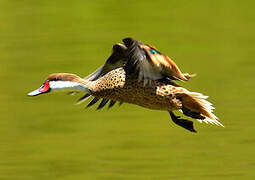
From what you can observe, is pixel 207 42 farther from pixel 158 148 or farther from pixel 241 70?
pixel 158 148

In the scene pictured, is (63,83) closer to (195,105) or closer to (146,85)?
(146,85)

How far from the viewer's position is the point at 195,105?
27.7 feet

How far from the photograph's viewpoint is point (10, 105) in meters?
12.2

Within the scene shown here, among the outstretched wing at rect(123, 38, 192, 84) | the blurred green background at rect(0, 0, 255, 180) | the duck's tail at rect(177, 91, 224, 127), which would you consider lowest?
the blurred green background at rect(0, 0, 255, 180)

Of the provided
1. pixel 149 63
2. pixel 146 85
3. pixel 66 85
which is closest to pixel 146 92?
pixel 146 85

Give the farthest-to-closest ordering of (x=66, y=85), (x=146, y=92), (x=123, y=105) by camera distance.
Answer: (x=123, y=105) < (x=66, y=85) < (x=146, y=92)

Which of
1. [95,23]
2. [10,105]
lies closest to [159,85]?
[10,105]

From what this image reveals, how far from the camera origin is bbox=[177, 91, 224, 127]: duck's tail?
838 cm

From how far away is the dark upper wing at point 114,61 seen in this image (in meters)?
8.91

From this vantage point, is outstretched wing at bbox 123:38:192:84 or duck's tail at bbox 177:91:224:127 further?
duck's tail at bbox 177:91:224:127

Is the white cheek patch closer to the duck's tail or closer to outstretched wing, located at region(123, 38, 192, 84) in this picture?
outstretched wing, located at region(123, 38, 192, 84)

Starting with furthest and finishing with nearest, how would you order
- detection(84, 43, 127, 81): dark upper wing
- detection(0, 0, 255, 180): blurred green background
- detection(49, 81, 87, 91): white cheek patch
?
→ detection(0, 0, 255, 180): blurred green background < detection(84, 43, 127, 81): dark upper wing < detection(49, 81, 87, 91): white cheek patch

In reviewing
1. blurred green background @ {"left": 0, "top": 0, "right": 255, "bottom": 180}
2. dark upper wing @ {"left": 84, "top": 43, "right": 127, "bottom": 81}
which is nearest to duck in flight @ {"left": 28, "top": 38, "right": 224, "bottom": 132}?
dark upper wing @ {"left": 84, "top": 43, "right": 127, "bottom": 81}

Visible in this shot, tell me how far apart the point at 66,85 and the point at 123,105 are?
354 cm
